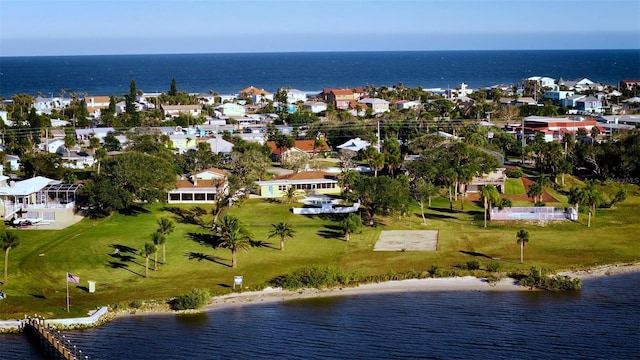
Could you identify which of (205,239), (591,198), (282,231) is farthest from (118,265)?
(591,198)

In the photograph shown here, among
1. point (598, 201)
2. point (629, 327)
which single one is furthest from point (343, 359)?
point (598, 201)

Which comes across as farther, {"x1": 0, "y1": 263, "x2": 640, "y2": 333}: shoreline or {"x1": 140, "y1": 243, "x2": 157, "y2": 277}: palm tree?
{"x1": 140, "y1": 243, "x2": 157, "y2": 277}: palm tree

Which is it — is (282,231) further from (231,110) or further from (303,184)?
(231,110)

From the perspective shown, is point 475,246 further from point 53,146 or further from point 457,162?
point 53,146

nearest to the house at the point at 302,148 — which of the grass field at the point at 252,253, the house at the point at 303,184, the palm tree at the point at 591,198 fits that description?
the house at the point at 303,184

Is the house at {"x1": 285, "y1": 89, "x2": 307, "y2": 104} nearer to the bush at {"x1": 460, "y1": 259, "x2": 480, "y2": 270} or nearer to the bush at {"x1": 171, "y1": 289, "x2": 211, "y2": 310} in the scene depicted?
the bush at {"x1": 460, "y1": 259, "x2": 480, "y2": 270}

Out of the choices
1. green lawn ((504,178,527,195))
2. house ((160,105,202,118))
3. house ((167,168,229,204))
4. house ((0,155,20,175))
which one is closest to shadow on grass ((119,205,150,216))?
house ((167,168,229,204))
